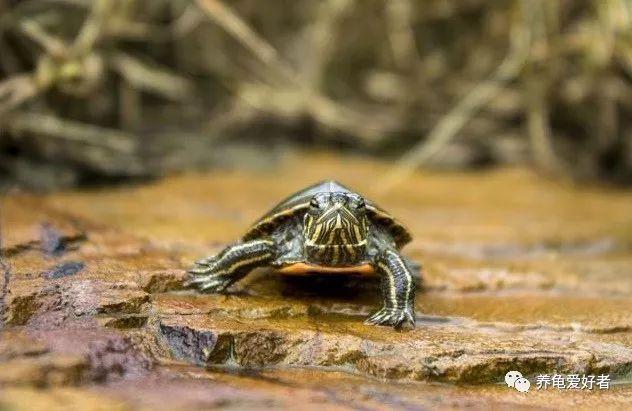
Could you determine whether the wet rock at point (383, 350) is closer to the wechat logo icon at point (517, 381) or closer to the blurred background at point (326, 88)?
the wechat logo icon at point (517, 381)

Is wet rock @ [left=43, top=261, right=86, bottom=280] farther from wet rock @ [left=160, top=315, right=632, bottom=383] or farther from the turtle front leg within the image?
wet rock @ [left=160, top=315, right=632, bottom=383]

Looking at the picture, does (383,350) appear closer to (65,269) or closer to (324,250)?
(324,250)

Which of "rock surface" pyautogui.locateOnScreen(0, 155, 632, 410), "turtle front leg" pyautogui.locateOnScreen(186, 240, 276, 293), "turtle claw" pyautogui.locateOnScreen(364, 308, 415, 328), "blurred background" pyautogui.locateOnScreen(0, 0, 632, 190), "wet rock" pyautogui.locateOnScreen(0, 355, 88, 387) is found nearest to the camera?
"wet rock" pyautogui.locateOnScreen(0, 355, 88, 387)

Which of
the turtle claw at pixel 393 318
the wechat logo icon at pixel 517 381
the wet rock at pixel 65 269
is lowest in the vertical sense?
the wechat logo icon at pixel 517 381

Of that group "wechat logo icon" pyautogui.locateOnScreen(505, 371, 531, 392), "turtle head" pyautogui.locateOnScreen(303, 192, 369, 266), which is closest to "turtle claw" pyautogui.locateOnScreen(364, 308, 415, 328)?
"turtle head" pyautogui.locateOnScreen(303, 192, 369, 266)

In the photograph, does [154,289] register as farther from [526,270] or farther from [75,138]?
[75,138]

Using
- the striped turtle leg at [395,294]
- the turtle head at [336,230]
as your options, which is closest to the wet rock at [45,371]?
the turtle head at [336,230]
